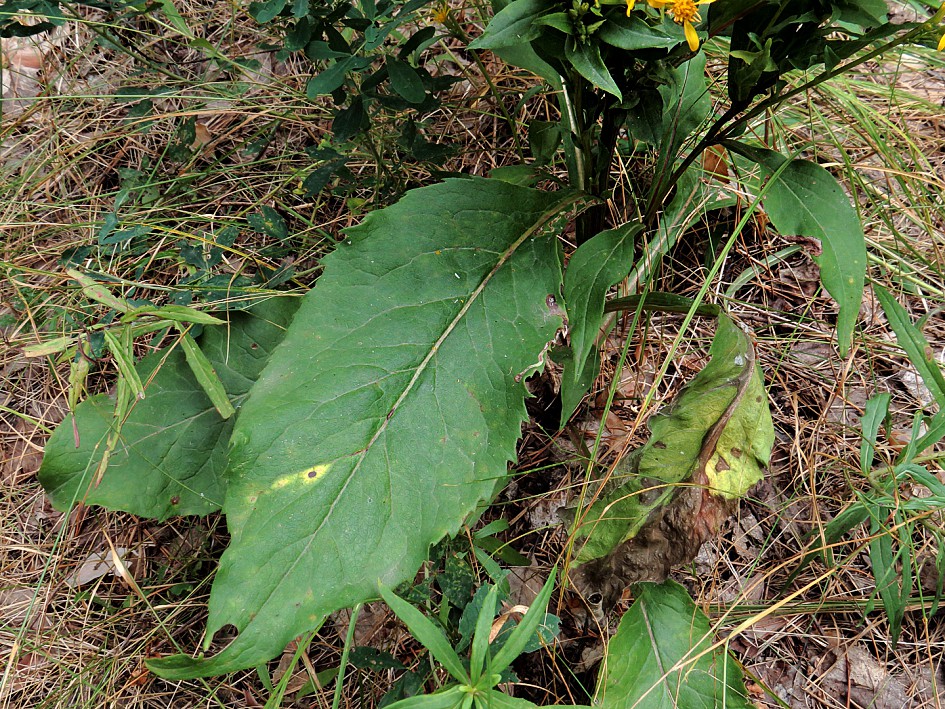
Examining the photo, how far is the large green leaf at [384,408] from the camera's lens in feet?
4.47

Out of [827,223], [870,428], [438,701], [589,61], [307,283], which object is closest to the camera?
[438,701]

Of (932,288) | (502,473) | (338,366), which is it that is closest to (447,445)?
(502,473)

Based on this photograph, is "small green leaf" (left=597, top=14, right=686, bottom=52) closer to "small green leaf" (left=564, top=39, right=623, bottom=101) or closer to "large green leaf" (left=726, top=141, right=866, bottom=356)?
"small green leaf" (left=564, top=39, right=623, bottom=101)

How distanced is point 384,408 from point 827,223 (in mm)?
972

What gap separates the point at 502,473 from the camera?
1.49 meters

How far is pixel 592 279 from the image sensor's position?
4.99 feet

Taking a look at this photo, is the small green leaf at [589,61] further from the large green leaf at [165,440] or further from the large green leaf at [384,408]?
the large green leaf at [165,440]

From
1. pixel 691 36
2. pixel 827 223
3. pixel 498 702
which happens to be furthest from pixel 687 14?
pixel 498 702

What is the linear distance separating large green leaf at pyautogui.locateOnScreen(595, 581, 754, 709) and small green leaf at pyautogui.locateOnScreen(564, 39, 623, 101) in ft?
3.74

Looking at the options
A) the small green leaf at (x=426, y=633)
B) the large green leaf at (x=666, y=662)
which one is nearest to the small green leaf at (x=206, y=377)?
the small green leaf at (x=426, y=633)

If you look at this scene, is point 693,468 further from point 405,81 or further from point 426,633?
point 405,81

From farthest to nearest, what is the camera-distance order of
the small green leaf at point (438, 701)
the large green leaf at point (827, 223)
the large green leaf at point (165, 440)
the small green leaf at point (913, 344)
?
1. the large green leaf at point (165, 440)
2. the small green leaf at point (913, 344)
3. the large green leaf at point (827, 223)
4. the small green leaf at point (438, 701)

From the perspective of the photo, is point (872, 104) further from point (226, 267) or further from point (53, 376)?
point (53, 376)

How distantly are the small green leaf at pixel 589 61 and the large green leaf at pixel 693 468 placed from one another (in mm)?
631
